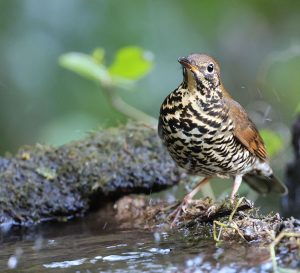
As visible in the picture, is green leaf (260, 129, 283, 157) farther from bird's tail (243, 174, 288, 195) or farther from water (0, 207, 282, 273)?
water (0, 207, 282, 273)

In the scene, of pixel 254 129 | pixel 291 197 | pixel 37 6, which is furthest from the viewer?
pixel 37 6

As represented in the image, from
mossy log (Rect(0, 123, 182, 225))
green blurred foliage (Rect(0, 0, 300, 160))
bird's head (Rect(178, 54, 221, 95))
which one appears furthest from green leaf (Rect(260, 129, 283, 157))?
bird's head (Rect(178, 54, 221, 95))

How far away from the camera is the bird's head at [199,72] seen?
4480 millimetres

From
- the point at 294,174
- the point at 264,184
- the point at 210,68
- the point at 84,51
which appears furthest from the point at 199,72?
the point at 84,51

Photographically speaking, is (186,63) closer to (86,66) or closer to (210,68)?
(210,68)

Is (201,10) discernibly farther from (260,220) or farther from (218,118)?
(260,220)

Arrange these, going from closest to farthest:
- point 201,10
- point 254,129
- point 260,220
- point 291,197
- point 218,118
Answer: point 260,220
point 218,118
point 254,129
point 291,197
point 201,10

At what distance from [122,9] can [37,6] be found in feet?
3.49

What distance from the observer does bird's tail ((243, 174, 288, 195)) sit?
5964 mm

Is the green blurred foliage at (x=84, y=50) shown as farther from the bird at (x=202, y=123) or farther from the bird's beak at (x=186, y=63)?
the bird's beak at (x=186, y=63)

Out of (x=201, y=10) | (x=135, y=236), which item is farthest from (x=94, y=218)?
(x=201, y=10)

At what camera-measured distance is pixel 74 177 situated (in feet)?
17.6

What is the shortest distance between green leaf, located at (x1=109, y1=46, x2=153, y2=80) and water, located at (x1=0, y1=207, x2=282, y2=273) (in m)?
1.68

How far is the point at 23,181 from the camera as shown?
17.3 feet
